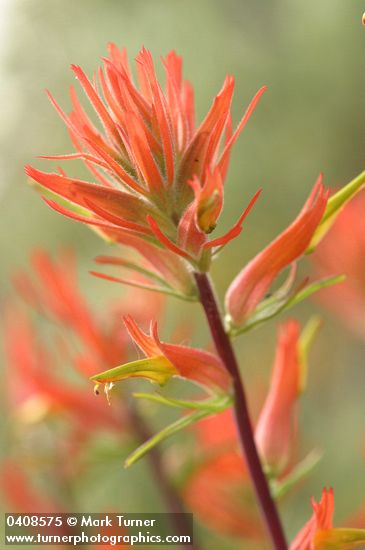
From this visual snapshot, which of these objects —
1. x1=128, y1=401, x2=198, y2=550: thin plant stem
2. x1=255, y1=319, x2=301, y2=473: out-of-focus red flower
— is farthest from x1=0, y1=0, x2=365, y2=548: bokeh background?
x1=255, y1=319, x2=301, y2=473: out-of-focus red flower

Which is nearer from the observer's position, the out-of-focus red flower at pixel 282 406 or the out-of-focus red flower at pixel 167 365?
the out-of-focus red flower at pixel 167 365

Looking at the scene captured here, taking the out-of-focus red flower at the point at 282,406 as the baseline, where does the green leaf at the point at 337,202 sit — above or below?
above

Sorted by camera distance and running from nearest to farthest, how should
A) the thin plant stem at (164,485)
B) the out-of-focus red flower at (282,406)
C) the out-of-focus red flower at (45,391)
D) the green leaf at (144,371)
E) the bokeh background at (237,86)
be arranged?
the green leaf at (144,371) → the out-of-focus red flower at (282,406) → the thin plant stem at (164,485) → the out-of-focus red flower at (45,391) → the bokeh background at (237,86)

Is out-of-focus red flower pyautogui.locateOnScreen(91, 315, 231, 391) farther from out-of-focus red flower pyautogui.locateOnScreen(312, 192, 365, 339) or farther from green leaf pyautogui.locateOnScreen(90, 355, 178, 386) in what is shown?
out-of-focus red flower pyautogui.locateOnScreen(312, 192, 365, 339)

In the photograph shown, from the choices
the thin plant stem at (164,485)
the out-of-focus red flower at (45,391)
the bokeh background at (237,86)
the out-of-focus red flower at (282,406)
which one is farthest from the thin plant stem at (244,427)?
the bokeh background at (237,86)

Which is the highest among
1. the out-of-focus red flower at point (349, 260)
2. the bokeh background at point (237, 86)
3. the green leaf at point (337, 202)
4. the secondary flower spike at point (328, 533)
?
the bokeh background at point (237, 86)

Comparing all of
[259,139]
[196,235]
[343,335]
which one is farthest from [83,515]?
[259,139]

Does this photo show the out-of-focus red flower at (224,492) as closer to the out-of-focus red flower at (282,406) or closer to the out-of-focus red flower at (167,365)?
the out-of-focus red flower at (282,406)

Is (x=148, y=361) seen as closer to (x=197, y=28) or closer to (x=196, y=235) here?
(x=196, y=235)

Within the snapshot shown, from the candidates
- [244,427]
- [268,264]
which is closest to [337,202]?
[268,264]
